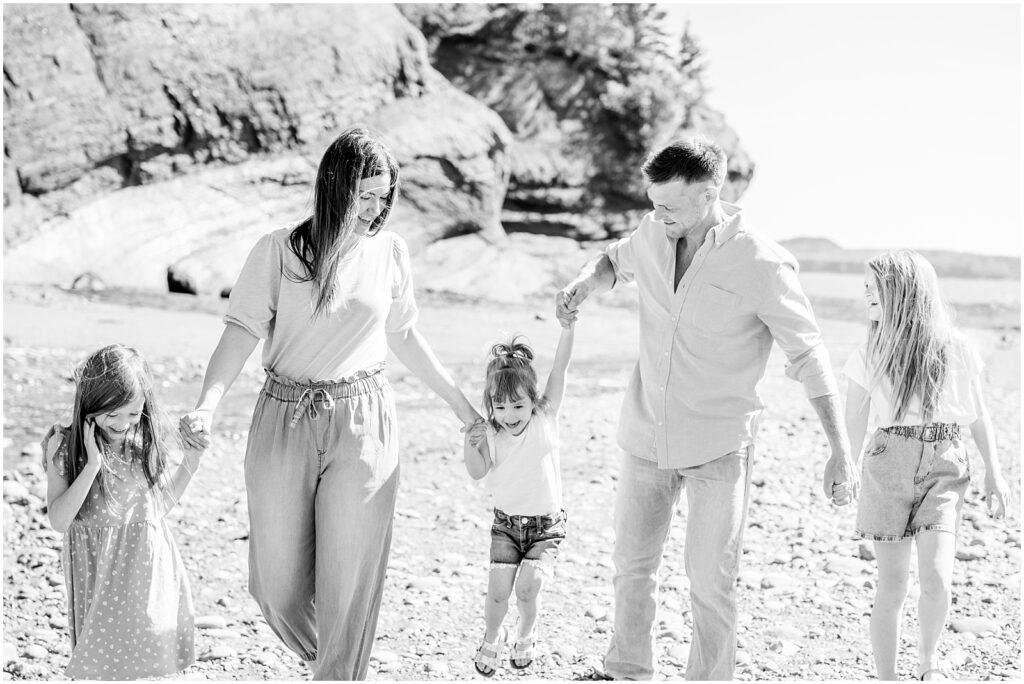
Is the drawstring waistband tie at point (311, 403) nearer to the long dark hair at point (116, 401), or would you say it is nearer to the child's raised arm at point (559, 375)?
the long dark hair at point (116, 401)

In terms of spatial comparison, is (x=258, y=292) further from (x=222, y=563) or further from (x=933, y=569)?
(x=222, y=563)

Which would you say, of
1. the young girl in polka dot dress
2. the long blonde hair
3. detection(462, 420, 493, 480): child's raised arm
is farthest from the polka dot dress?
the long blonde hair

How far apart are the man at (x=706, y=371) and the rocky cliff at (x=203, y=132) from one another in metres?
12.9

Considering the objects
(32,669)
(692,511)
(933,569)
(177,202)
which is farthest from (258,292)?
(177,202)

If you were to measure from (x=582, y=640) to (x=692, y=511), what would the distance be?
1.75 m

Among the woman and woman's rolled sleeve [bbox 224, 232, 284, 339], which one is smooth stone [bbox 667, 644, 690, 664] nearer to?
the woman

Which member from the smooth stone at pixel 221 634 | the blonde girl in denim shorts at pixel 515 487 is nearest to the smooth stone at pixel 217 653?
the smooth stone at pixel 221 634

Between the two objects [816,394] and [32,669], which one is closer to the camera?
[816,394]

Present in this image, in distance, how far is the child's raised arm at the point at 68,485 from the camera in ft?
13.0

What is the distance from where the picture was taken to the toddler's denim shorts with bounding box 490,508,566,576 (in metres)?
4.45

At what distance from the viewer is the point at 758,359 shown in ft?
14.4

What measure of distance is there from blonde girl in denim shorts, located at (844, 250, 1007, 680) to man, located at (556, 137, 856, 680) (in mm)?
505

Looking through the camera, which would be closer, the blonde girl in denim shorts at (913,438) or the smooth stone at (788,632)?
the blonde girl in denim shorts at (913,438)

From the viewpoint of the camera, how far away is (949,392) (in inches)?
181
